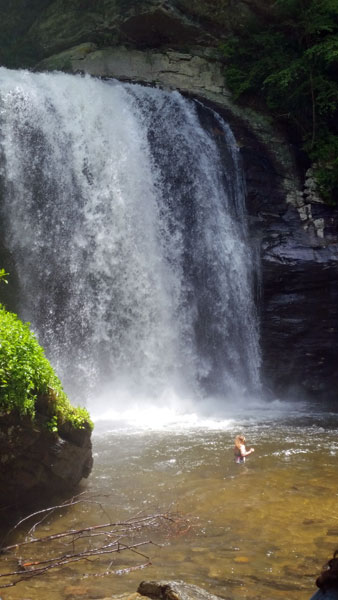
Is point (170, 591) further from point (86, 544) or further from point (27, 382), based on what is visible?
point (27, 382)

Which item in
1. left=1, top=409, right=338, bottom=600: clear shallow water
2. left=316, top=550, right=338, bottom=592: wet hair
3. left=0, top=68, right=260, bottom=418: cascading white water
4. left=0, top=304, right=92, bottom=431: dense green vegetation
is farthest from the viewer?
left=0, top=68, right=260, bottom=418: cascading white water

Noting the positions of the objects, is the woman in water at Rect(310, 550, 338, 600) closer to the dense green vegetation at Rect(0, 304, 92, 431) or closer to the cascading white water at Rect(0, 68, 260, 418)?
the dense green vegetation at Rect(0, 304, 92, 431)

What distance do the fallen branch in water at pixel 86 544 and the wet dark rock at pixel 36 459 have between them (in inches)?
12.8

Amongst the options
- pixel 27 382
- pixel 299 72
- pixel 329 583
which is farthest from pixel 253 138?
pixel 329 583

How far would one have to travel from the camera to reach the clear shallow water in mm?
3910

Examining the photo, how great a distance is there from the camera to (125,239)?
1322 cm

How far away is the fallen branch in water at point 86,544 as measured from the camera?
162 inches

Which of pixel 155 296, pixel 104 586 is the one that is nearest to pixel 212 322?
pixel 155 296

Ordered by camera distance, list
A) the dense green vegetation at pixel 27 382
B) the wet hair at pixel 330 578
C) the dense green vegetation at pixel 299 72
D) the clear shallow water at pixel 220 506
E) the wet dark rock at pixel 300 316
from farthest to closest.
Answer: the dense green vegetation at pixel 299 72 → the wet dark rock at pixel 300 316 → the dense green vegetation at pixel 27 382 → the clear shallow water at pixel 220 506 → the wet hair at pixel 330 578

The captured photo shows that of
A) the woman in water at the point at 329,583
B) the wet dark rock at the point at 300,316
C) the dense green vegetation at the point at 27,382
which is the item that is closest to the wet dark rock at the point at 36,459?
the dense green vegetation at the point at 27,382

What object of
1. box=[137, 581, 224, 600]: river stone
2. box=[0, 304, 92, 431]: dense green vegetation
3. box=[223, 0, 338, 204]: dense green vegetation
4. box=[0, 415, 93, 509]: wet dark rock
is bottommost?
box=[137, 581, 224, 600]: river stone

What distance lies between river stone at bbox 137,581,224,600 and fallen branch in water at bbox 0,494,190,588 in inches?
33.1

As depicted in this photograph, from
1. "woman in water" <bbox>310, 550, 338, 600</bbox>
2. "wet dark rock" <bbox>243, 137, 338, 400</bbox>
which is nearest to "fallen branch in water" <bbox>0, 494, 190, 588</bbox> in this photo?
"woman in water" <bbox>310, 550, 338, 600</bbox>

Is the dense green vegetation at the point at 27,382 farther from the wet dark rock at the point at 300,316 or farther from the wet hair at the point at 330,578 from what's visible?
the wet dark rock at the point at 300,316
